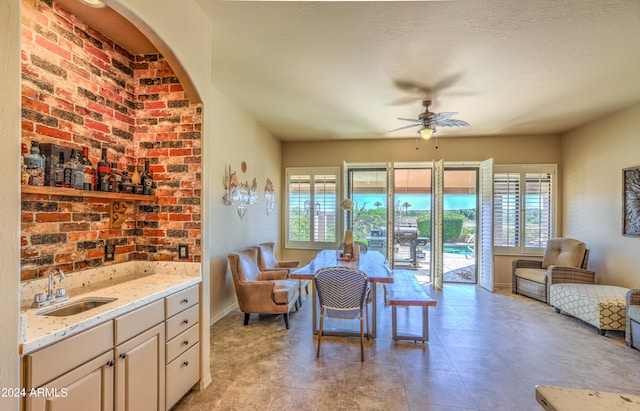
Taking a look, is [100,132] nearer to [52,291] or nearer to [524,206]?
[52,291]

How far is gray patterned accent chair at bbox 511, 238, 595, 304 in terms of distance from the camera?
4117 mm

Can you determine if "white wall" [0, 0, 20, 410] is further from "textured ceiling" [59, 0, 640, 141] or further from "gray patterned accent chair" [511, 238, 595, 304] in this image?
"gray patterned accent chair" [511, 238, 595, 304]

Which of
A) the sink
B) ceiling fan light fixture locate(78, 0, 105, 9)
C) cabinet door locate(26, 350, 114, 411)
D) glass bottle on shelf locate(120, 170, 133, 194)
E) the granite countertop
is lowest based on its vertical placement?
cabinet door locate(26, 350, 114, 411)

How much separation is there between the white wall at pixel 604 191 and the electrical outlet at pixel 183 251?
5.45m

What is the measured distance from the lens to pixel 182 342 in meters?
2.03

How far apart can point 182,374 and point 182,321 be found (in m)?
0.39

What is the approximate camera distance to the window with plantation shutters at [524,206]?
5.32 m

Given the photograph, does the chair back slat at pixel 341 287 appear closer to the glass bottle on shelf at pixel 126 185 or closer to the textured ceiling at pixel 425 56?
the glass bottle on shelf at pixel 126 185

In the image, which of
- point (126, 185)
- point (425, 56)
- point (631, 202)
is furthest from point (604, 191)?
point (126, 185)

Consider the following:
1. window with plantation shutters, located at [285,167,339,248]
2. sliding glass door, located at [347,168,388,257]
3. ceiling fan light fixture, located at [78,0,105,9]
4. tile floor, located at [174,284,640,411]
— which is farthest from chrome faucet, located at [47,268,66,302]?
sliding glass door, located at [347,168,388,257]

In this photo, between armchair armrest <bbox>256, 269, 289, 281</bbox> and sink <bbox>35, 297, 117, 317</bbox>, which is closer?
sink <bbox>35, 297, 117, 317</bbox>

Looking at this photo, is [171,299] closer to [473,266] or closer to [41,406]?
[41,406]

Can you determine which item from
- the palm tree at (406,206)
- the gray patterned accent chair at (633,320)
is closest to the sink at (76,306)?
the gray patterned accent chair at (633,320)

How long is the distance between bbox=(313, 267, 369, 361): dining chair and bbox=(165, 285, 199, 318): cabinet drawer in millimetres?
1136
